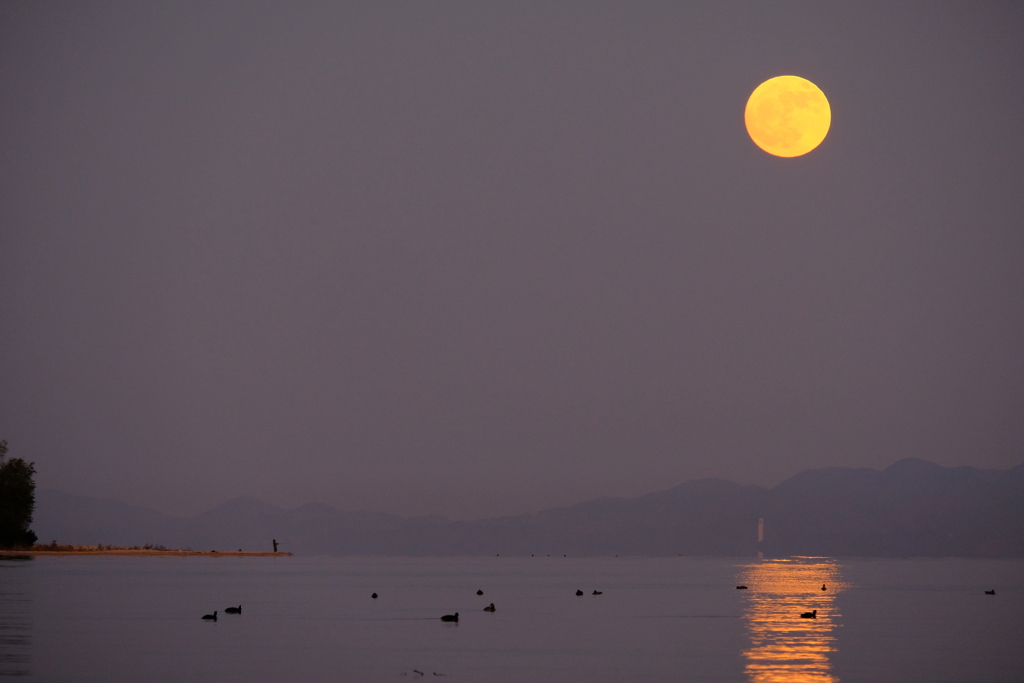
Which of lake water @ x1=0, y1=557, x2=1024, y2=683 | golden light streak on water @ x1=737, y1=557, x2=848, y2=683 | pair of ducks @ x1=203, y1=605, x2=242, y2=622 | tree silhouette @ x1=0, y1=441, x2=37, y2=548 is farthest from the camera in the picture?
tree silhouette @ x1=0, y1=441, x2=37, y2=548

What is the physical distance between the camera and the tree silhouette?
133875mm

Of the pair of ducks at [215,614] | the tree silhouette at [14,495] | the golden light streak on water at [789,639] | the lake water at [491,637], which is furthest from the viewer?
the tree silhouette at [14,495]

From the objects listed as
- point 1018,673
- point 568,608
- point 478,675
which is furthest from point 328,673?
point 568,608

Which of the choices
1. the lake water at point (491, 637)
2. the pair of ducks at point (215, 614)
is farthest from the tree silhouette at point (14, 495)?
the pair of ducks at point (215, 614)

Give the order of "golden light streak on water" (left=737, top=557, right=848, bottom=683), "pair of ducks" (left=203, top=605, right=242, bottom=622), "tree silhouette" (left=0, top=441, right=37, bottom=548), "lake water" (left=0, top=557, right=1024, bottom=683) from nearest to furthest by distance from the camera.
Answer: "golden light streak on water" (left=737, top=557, right=848, bottom=683) < "lake water" (left=0, top=557, right=1024, bottom=683) < "pair of ducks" (left=203, top=605, right=242, bottom=622) < "tree silhouette" (left=0, top=441, right=37, bottom=548)

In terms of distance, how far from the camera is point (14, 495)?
134 m

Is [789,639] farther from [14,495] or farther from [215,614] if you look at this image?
[14,495]

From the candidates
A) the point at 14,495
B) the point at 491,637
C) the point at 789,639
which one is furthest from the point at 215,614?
the point at 14,495

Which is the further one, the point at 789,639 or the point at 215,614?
the point at 215,614

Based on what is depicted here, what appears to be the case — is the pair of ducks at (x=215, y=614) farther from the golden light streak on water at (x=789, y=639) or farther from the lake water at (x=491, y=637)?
the golden light streak on water at (x=789, y=639)

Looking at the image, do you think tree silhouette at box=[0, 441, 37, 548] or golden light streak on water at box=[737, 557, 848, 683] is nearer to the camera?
golden light streak on water at box=[737, 557, 848, 683]

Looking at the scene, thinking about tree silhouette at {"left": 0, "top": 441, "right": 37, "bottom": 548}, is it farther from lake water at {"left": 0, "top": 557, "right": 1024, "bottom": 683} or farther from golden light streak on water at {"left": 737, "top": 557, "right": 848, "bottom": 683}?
golden light streak on water at {"left": 737, "top": 557, "right": 848, "bottom": 683}

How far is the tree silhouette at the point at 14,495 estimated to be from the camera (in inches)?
5271

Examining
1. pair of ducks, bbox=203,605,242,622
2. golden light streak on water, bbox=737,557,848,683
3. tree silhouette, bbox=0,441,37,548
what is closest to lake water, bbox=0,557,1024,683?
golden light streak on water, bbox=737,557,848,683
